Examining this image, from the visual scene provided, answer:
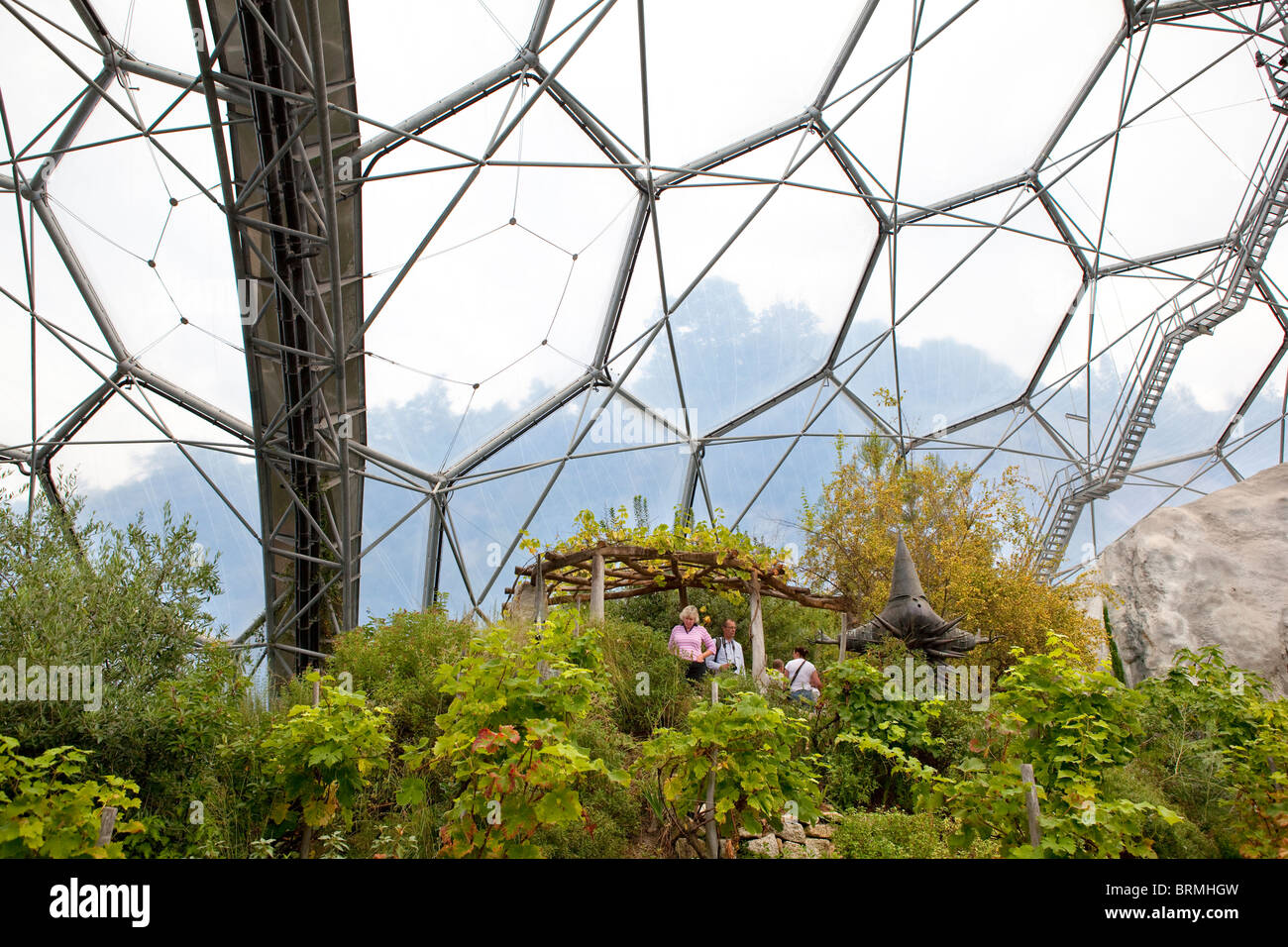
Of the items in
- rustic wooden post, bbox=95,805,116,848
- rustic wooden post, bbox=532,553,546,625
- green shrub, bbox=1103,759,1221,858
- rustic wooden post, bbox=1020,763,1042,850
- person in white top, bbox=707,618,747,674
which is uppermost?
rustic wooden post, bbox=532,553,546,625

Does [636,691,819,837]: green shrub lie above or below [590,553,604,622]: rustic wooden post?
below

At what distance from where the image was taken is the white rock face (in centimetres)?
1628

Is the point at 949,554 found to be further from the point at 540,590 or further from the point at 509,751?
the point at 509,751

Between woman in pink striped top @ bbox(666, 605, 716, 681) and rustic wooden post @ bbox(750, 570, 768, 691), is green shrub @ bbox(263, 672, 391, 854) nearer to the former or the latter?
woman in pink striped top @ bbox(666, 605, 716, 681)

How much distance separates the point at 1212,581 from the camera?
56.5ft

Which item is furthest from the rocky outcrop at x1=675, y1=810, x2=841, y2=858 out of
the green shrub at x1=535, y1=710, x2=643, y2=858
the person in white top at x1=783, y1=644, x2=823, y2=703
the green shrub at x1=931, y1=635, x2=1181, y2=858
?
the person in white top at x1=783, y1=644, x2=823, y2=703

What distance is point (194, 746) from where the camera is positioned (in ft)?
28.5

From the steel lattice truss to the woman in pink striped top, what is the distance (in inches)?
323

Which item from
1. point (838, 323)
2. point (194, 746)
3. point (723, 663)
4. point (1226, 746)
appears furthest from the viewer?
point (838, 323)

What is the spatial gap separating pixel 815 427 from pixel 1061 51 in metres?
10.4
